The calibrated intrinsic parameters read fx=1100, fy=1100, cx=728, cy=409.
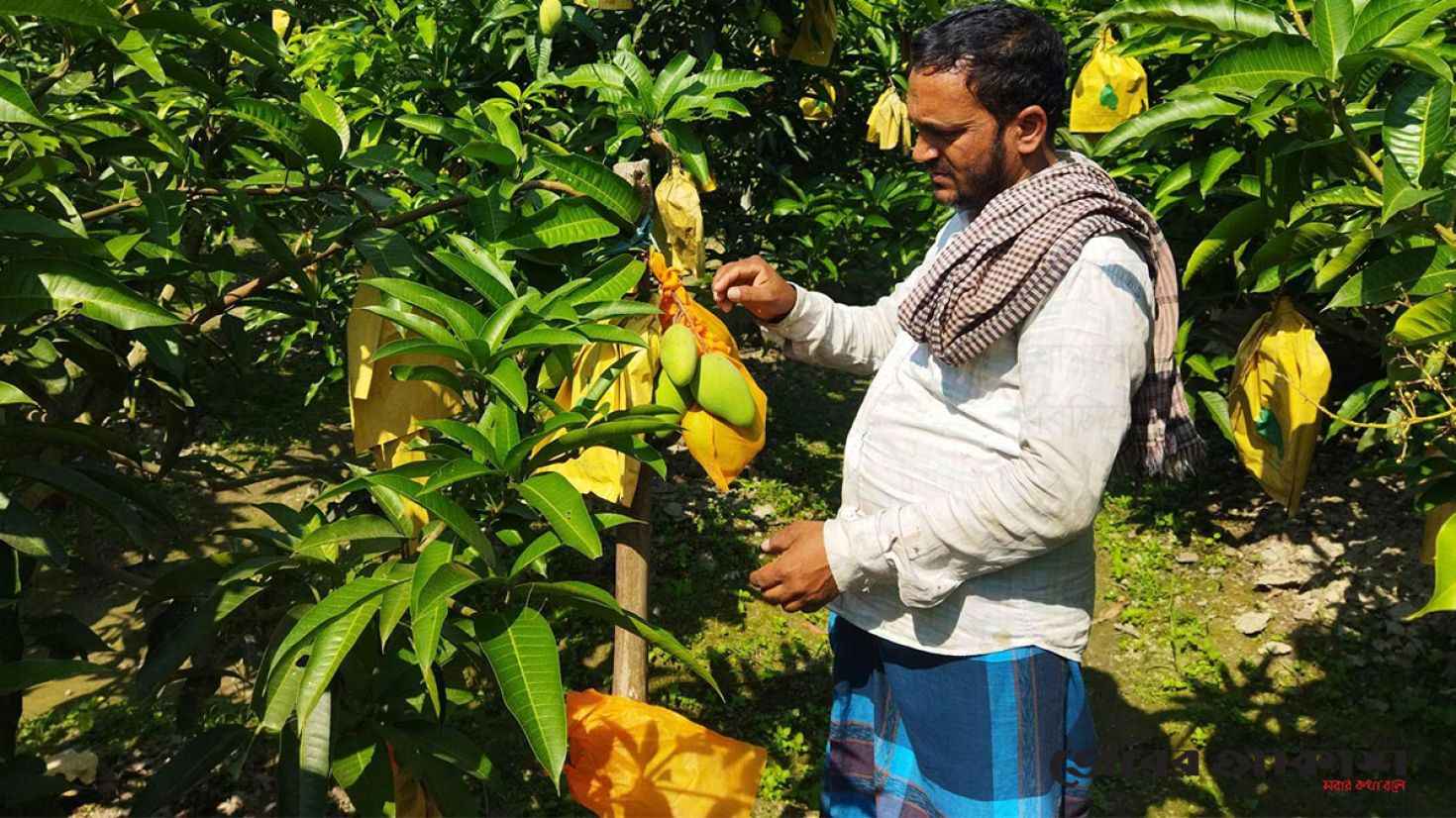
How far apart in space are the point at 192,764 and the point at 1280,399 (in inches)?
73.4

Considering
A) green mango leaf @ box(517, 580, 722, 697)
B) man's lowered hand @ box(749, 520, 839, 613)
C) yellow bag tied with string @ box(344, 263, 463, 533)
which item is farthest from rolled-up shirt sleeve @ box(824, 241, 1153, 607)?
yellow bag tied with string @ box(344, 263, 463, 533)

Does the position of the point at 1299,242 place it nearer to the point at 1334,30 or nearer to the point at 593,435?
the point at 1334,30

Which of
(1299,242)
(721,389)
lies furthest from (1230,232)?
(721,389)

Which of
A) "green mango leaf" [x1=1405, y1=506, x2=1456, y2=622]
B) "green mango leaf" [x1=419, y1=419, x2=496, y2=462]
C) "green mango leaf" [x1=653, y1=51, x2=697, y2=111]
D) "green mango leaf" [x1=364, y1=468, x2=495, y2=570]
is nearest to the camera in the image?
"green mango leaf" [x1=1405, y1=506, x2=1456, y2=622]

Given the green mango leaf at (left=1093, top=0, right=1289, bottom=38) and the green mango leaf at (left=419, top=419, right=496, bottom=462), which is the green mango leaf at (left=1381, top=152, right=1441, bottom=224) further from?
the green mango leaf at (left=419, top=419, right=496, bottom=462)

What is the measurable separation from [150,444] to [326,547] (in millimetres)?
3278

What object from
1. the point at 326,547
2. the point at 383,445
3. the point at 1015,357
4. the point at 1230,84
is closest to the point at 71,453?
the point at 383,445

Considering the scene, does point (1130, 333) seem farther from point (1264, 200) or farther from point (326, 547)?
point (326, 547)

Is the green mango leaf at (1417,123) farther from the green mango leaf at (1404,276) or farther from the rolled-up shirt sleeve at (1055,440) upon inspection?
the rolled-up shirt sleeve at (1055,440)

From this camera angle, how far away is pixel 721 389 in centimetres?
158

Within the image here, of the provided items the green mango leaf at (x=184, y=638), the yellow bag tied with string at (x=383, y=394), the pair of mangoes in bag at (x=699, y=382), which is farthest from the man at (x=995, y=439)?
the green mango leaf at (x=184, y=638)

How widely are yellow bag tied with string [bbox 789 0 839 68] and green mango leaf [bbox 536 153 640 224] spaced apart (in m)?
1.24

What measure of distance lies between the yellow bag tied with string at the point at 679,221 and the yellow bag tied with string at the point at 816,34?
42.8 inches

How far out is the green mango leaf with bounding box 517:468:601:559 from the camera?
3.66 ft
